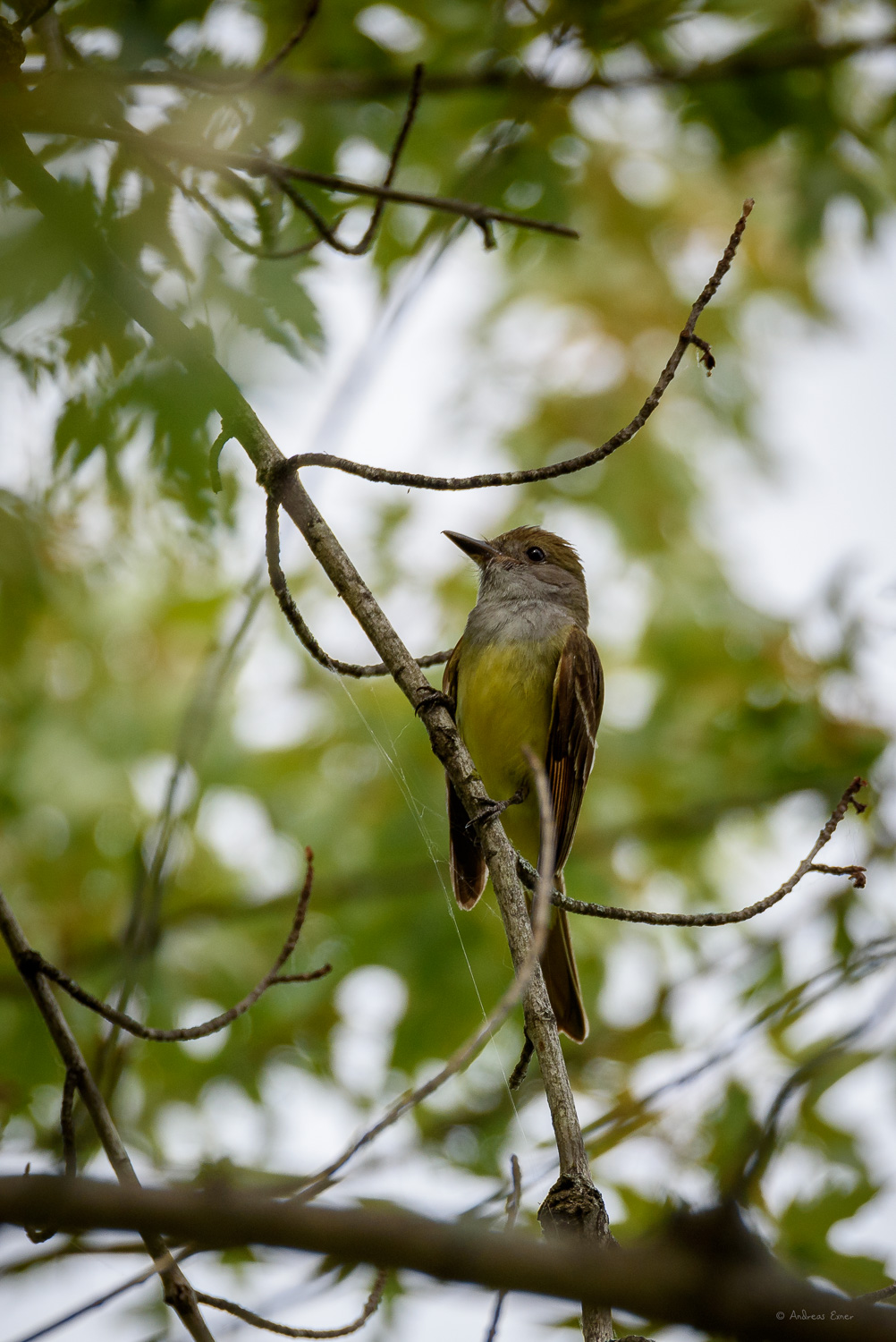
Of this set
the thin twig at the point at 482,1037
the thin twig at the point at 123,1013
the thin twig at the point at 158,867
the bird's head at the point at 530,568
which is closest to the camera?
the thin twig at the point at 482,1037

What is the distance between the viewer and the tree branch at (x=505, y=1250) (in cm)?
92

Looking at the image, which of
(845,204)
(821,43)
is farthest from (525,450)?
(821,43)

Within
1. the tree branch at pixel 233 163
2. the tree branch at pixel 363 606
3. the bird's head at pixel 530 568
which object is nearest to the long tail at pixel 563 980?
the bird's head at pixel 530 568

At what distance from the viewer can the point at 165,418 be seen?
2369 millimetres

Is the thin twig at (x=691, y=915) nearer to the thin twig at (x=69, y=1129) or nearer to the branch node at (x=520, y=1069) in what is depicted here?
the branch node at (x=520, y=1069)

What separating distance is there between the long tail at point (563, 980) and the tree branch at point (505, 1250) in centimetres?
315

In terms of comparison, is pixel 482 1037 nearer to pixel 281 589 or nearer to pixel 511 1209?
pixel 511 1209

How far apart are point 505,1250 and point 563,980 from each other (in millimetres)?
3337

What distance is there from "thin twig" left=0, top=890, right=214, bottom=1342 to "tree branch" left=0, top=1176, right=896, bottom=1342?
1543 mm

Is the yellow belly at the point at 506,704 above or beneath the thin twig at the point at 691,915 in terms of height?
above

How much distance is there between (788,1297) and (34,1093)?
4741 millimetres

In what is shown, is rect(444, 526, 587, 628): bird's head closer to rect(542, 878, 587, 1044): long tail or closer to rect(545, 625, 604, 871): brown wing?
rect(545, 625, 604, 871): brown wing

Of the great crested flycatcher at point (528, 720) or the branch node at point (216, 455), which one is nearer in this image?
the branch node at point (216, 455)

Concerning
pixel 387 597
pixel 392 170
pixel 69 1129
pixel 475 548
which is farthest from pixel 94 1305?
pixel 387 597
